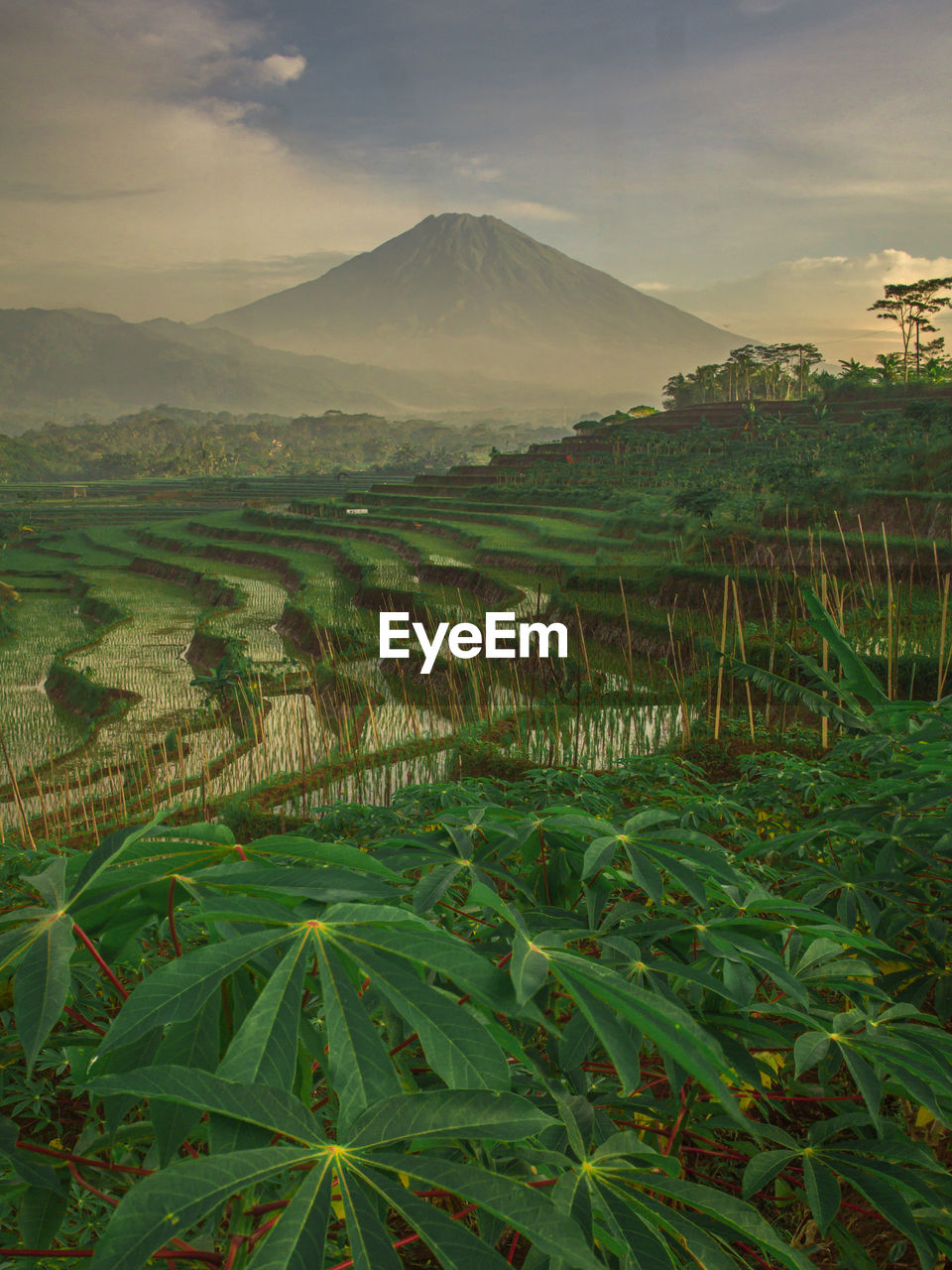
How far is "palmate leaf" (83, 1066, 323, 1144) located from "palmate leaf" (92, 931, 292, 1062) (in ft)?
0.13

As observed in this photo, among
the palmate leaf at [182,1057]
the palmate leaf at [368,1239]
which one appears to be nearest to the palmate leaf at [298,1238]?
the palmate leaf at [368,1239]

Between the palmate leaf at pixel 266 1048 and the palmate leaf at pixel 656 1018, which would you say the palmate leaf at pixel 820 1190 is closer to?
the palmate leaf at pixel 656 1018

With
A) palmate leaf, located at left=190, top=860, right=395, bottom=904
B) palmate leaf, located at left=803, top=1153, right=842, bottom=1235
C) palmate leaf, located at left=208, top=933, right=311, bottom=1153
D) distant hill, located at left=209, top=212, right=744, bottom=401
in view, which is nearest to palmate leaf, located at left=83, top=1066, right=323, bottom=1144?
palmate leaf, located at left=208, top=933, right=311, bottom=1153

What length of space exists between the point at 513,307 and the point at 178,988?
189 m

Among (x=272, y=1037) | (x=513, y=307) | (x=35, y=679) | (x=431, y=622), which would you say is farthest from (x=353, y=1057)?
(x=513, y=307)

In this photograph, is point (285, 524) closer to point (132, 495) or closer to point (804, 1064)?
point (132, 495)

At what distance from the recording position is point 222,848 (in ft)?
1.97

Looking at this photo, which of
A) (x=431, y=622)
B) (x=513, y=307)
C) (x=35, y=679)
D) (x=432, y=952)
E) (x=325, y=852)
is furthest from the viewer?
(x=513, y=307)

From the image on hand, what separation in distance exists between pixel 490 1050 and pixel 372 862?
0.17m

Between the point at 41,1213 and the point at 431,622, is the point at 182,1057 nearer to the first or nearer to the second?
the point at 41,1213

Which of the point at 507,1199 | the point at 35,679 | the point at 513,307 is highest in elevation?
the point at 513,307

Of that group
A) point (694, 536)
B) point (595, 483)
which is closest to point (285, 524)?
point (595, 483)

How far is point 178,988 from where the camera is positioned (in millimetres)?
427

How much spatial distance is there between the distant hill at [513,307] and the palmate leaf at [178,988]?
173 metres
